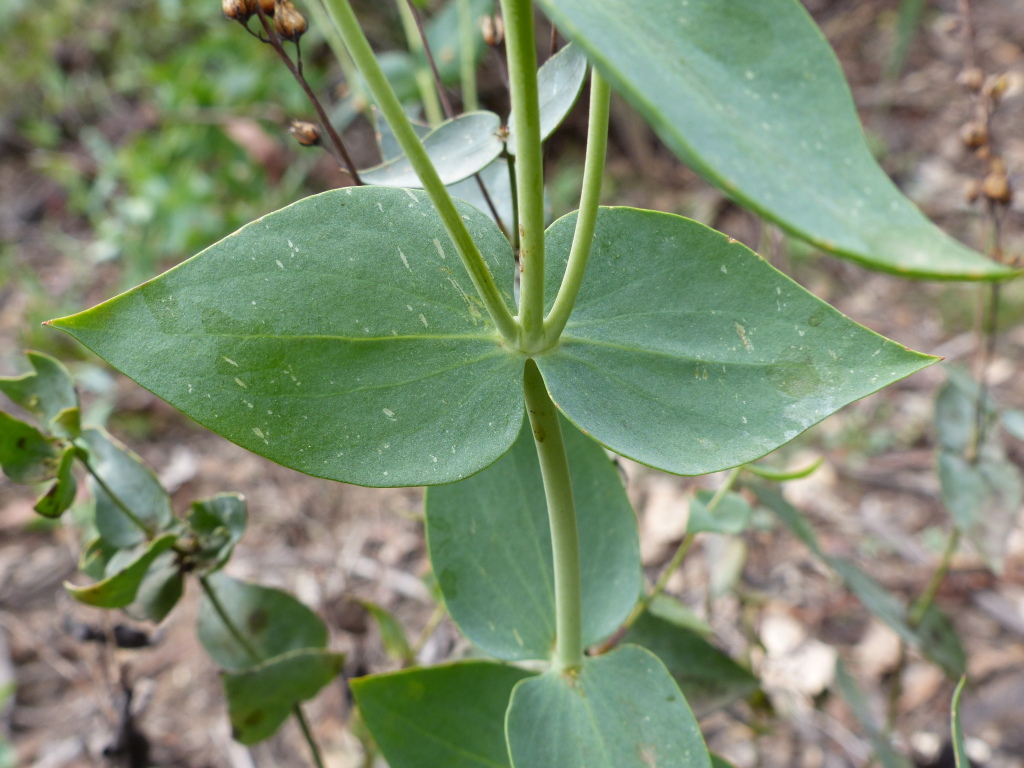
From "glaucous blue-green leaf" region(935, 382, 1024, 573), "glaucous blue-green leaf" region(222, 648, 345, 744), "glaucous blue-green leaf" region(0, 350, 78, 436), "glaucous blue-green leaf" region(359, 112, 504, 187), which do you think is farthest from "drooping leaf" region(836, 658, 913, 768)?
"glaucous blue-green leaf" region(0, 350, 78, 436)

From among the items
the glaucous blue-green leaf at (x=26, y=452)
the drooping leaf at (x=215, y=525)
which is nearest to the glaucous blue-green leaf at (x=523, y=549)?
the drooping leaf at (x=215, y=525)

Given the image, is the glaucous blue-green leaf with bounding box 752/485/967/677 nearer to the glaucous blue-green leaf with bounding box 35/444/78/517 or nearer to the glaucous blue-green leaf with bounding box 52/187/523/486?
the glaucous blue-green leaf with bounding box 52/187/523/486

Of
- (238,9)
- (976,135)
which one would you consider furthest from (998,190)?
(238,9)

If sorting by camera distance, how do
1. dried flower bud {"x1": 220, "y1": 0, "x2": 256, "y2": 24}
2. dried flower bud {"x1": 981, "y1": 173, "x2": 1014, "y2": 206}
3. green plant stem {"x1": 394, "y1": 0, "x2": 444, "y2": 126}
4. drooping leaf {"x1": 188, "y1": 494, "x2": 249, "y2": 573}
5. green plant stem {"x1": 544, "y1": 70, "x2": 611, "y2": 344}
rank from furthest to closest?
green plant stem {"x1": 394, "y1": 0, "x2": 444, "y2": 126}, dried flower bud {"x1": 981, "y1": 173, "x2": 1014, "y2": 206}, drooping leaf {"x1": 188, "y1": 494, "x2": 249, "y2": 573}, dried flower bud {"x1": 220, "y1": 0, "x2": 256, "y2": 24}, green plant stem {"x1": 544, "y1": 70, "x2": 611, "y2": 344}

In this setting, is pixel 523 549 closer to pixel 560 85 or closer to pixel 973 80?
pixel 560 85

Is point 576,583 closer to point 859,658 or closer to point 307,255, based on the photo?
point 307,255

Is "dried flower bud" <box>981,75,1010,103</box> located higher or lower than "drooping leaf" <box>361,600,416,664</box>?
higher

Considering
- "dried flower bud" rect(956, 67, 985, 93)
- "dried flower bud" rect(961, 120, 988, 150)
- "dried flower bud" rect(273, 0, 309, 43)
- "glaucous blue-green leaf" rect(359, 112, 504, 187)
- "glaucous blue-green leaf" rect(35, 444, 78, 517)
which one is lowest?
"dried flower bud" rect(961, 120, 988, 150)

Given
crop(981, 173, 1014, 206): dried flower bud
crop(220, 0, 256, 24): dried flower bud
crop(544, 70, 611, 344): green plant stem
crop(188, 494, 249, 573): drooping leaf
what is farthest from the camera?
crop(981, 173, 1014, 206): dried flower bud
